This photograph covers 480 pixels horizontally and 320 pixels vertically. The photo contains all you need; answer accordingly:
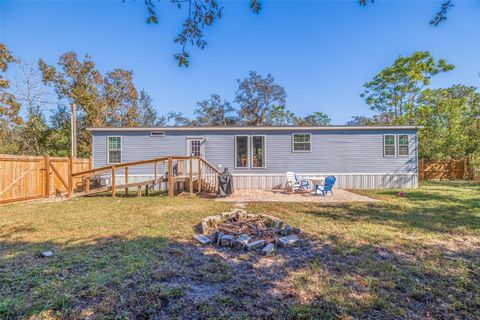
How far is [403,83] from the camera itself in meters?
19.2

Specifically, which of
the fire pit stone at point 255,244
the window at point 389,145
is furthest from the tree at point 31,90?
the window at point 389,145

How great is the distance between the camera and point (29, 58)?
645 inches

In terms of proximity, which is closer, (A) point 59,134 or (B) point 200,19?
(B) point 200,19

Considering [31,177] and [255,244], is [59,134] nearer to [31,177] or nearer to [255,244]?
[31,177]

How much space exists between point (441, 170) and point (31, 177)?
22.7 meters

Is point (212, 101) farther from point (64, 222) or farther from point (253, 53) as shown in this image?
point (64, 222)

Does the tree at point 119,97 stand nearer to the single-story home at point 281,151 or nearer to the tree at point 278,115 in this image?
the single-story home at point 281,151

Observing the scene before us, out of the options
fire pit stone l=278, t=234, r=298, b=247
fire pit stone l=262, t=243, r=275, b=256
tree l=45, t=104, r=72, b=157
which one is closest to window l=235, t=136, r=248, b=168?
fire pit stone l=278, t=234, r=298, b=247

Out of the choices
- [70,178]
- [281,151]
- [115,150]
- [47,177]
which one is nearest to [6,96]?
[115,150]

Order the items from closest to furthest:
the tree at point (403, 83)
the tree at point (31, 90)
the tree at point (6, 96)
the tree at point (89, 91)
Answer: the tree at point (6, 96) < the tree at point (31, 90) < the tree at point (89, 91) < the tree at point (403, 83)

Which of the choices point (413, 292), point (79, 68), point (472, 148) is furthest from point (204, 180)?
point (472, 148)

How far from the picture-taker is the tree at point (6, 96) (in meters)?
11.9

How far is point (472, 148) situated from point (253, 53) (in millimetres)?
17475

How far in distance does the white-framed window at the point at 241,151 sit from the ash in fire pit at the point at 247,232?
5.98 m
